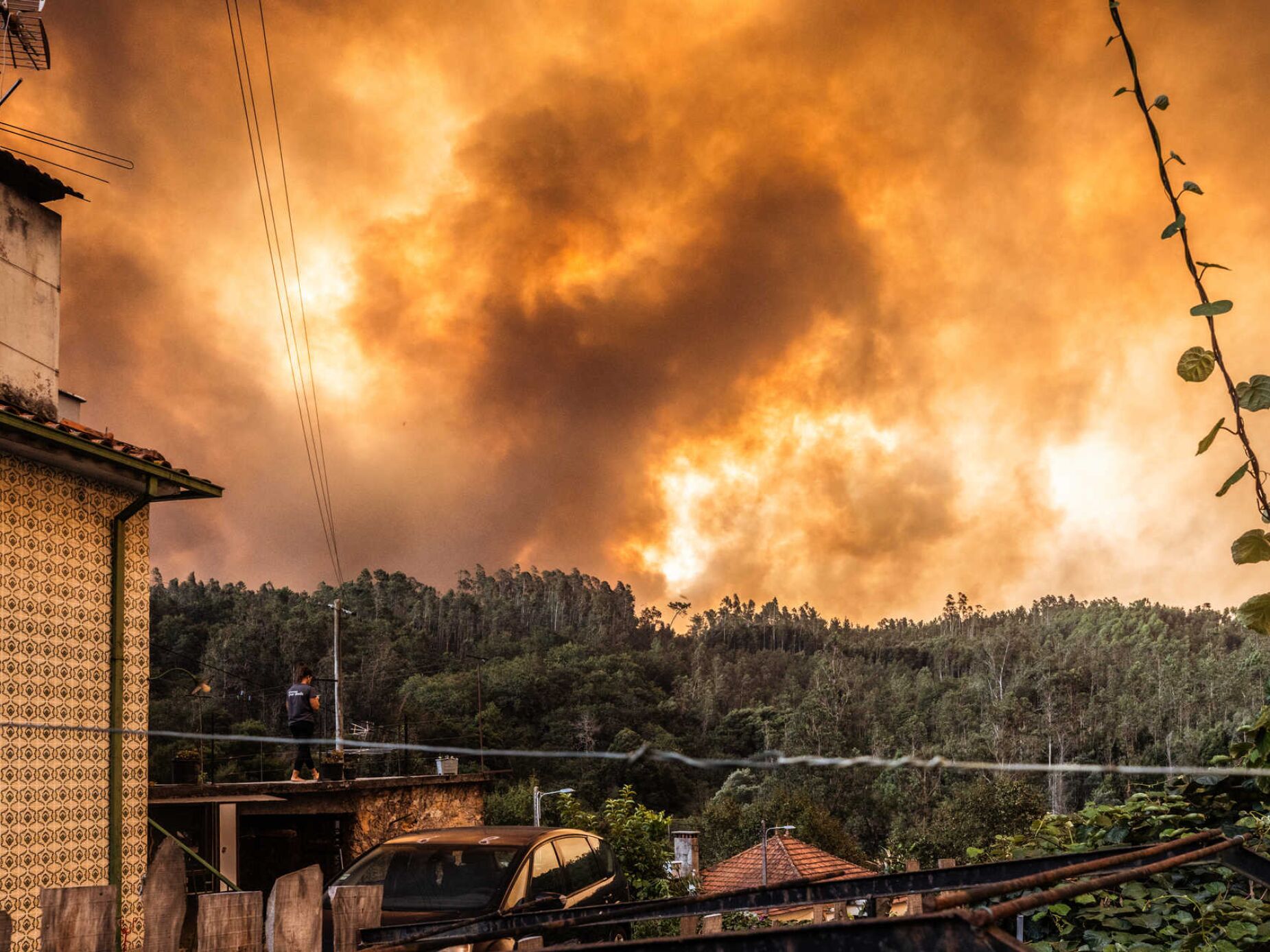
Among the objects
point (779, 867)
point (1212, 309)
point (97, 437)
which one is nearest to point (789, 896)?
point (1212, 309)

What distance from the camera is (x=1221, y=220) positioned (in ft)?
12.1

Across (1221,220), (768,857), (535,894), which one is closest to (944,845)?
(768,857)

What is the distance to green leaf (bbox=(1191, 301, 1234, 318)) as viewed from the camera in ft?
8.48

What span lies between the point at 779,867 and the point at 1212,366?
3392cm

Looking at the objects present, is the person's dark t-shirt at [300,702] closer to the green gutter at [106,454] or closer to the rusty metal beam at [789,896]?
the green gutter at [106,454]

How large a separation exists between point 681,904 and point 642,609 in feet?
343

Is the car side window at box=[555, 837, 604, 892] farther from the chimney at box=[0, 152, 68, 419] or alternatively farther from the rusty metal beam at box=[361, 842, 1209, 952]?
the chimney at box=[0, 152, 68, 419]

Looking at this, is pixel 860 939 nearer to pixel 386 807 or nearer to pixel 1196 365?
pixel 1196 365

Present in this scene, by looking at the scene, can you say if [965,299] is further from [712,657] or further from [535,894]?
[712,657]

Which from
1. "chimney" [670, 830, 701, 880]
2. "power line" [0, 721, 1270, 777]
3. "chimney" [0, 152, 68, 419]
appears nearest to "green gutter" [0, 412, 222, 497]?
"chimney" [0, 152, 68, 419]

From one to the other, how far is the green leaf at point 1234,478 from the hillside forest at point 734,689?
20884mm

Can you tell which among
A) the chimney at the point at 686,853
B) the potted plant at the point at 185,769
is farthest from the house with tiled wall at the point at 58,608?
the chimney at the point at 686,853

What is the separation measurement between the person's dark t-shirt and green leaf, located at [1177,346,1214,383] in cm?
1190

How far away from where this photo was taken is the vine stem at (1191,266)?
8.66ft
